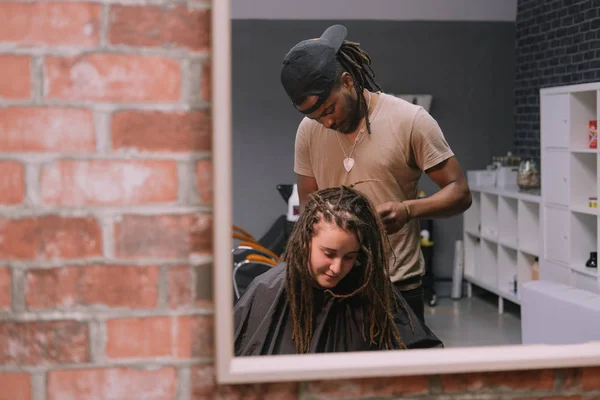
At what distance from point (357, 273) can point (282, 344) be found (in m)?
0.32

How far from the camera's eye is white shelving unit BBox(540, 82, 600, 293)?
5102 mm

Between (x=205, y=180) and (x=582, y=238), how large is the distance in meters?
4.34

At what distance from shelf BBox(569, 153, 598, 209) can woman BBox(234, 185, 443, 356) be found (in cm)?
296

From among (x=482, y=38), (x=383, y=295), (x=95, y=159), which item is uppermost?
(x=482, y=38)

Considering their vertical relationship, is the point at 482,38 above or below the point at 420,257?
above

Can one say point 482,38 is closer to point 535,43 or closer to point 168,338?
point 535,43

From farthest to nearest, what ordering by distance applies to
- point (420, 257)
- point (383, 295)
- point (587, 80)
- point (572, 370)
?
point (587, 80)
point (420, 257)
point (383, 295)
point (572, 370)

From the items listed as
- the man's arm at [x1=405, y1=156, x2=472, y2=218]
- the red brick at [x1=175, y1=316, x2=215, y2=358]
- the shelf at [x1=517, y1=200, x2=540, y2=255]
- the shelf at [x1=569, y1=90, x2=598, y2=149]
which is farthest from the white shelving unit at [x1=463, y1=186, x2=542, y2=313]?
the red brick at [x1=175, y1=316, x2=215, y2=358]

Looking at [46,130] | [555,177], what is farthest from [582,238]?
[46,130]

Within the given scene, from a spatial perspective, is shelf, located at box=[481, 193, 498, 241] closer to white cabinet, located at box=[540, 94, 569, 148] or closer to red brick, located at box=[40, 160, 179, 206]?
white cabinet, located at box=[540, 94, 569, 148]

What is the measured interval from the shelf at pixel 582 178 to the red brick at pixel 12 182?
441 centimetres

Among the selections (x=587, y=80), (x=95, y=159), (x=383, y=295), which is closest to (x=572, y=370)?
(x=95, y=159)

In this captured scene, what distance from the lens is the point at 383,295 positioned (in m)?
2.46

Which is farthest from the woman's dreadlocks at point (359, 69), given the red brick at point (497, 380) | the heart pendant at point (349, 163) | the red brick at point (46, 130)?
the red brick at point (46, 130)
